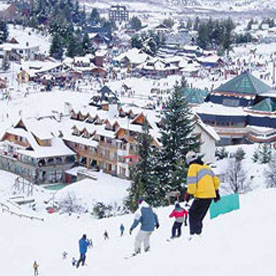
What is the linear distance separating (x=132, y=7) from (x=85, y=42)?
130153 mm

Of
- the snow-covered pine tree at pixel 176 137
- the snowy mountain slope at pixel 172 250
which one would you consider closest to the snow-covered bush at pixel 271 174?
the snow-covered pine tree at pixel 176 137

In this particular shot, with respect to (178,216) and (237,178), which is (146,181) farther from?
(178,216)

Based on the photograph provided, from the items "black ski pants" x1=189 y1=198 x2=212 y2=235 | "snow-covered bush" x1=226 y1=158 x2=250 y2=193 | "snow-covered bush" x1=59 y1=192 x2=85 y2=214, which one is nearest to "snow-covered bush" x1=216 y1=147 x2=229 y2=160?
"snow-covered bush" x1=226 y1=158 x2=250 y2=193

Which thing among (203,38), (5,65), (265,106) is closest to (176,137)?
(265,106)

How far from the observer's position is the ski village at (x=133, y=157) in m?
7.73

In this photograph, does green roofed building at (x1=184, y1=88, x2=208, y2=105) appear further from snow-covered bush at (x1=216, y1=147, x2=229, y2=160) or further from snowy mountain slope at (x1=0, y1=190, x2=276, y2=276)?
snowy mountain slope at (x1=0, y1=190, x2=276, y2=276)

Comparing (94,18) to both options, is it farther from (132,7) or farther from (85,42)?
(132,7)

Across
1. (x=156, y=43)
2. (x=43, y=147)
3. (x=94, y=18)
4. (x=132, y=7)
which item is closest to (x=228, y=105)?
(x=43, y=147)

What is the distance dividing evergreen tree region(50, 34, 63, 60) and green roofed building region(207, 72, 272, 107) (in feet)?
65.5

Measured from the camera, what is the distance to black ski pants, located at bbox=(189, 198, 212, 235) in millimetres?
7160

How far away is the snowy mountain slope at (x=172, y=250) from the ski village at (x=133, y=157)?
3 cm

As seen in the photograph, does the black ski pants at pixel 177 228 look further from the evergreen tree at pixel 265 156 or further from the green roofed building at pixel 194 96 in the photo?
the green roofed building at pixel 194 96

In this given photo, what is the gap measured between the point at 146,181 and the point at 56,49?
38.2 metres

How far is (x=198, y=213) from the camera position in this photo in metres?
7.36
